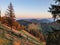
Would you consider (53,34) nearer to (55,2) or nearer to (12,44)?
(55,2)

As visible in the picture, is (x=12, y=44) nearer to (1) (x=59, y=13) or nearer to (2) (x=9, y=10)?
(1) (x=59, y=13)

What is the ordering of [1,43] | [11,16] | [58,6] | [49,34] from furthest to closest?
[11,16], [1,43], [49,34], [58,6]

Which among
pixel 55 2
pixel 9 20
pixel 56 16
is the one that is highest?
pixel 55 2

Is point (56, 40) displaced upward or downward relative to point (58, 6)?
downward

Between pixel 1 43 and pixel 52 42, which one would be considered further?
pixel 1 43

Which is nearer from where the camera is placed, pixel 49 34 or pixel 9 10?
pixel 49 34

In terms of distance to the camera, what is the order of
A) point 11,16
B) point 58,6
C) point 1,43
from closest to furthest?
point 58,6 < point 1,43 < point 11,16

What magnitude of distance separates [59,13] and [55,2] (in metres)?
0.95

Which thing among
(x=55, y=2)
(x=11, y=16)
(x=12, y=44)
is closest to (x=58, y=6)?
(x=55, y=2)

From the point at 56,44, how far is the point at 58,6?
140 inches

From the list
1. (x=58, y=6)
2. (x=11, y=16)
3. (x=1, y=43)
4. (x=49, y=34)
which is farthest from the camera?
(x=11, y=16)

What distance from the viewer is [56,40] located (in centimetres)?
1794

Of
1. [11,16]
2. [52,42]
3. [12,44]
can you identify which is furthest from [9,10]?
[52,42]

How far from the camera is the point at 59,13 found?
659 inches
